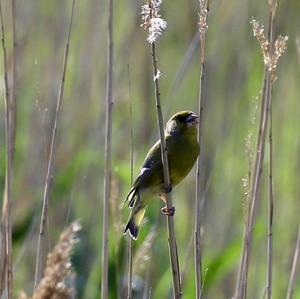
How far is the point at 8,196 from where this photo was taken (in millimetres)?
2387

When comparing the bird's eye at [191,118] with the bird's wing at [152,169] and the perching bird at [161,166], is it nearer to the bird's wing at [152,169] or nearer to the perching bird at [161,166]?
the perching bird at [161,166]

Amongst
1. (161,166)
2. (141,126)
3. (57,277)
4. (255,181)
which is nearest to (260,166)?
(255,181)

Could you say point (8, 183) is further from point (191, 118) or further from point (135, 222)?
point (191, 118)

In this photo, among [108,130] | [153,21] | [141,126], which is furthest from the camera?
[141,126]

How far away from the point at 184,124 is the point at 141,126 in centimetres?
171

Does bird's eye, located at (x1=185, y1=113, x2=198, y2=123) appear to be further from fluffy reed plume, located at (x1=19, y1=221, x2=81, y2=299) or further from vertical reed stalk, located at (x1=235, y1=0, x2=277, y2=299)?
fluffy reed plume, located at (x1=19, y1=221, x2=81, y2=299)

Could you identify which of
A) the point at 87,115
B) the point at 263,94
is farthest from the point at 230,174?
the point at 263,94

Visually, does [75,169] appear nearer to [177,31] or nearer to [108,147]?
[108,147]

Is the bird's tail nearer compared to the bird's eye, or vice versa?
the bird's tail

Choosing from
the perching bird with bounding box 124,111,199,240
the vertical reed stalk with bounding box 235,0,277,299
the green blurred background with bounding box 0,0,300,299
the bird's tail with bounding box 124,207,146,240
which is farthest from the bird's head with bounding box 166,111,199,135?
the green blurred background with bounding box 0,0,300,299

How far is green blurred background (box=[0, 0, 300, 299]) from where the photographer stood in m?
3.87

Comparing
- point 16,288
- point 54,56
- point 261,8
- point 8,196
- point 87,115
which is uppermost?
point 261,8

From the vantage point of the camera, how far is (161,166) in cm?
280

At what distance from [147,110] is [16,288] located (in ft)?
4.26
